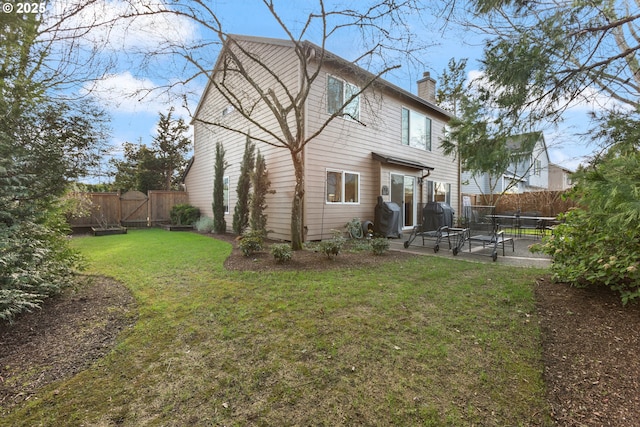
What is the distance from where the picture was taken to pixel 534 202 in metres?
15.1

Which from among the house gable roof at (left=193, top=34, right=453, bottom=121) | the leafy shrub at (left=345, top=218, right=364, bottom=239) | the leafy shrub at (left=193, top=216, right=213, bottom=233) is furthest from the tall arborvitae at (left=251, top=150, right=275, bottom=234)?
the leafy shrub at (left=193, top=216, right=213, bottom=233)

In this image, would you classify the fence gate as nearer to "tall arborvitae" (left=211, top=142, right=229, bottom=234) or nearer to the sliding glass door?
"tall arborvitae" (left=211, top=142, right=229, bottom=234)

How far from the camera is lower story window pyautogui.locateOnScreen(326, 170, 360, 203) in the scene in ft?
29.7

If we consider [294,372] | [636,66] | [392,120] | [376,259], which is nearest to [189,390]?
[294,372]

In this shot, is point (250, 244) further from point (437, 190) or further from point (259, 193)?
point (437, 190)

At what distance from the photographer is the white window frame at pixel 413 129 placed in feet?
37.5

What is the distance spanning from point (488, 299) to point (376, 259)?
2652mm

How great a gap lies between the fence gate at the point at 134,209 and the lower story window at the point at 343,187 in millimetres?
11191

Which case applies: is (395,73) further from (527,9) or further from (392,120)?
(392,120)

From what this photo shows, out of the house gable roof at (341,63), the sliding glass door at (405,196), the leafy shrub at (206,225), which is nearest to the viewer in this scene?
the house gable roof at (341,63)

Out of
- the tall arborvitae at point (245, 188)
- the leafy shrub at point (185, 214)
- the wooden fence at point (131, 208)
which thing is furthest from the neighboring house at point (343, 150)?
the wooden fence at point (131, 208)

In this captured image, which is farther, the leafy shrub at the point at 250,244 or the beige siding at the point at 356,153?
the beige siding at the point at 356,153

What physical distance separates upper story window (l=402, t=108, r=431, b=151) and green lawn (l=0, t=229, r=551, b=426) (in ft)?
27.8

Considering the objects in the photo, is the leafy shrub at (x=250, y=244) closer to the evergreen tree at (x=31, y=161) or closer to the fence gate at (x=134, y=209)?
the evergreen tree at (x=31, y=161)
